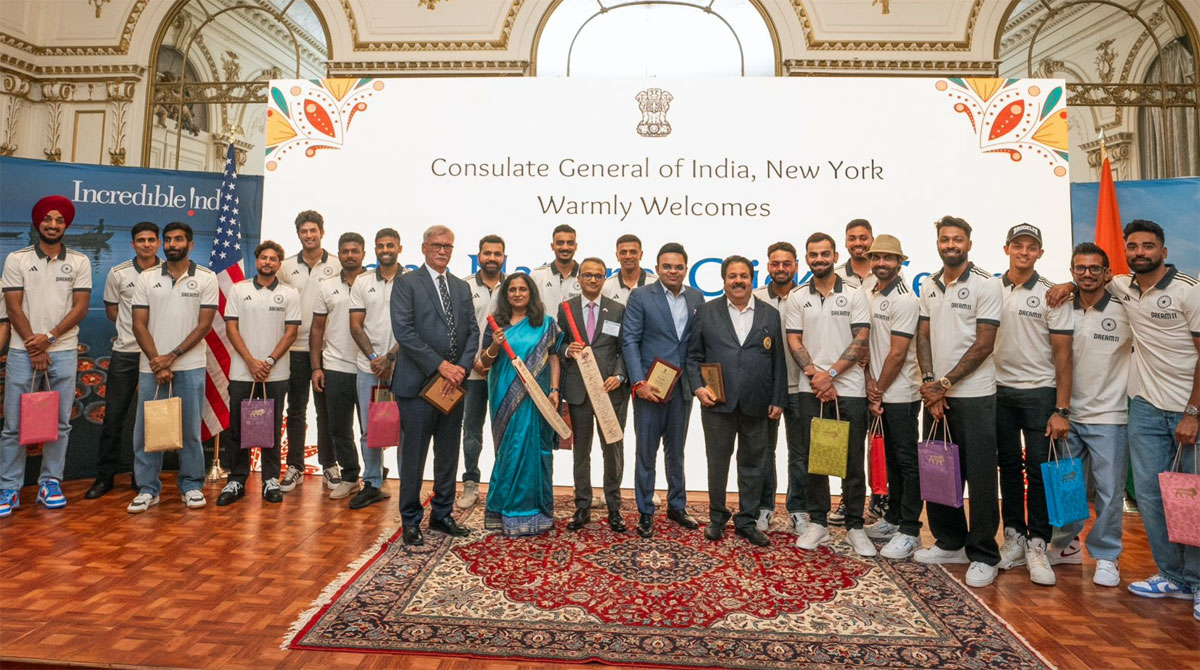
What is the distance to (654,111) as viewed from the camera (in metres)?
4.86

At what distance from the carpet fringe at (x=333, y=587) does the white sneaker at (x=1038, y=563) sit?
9.77 ft

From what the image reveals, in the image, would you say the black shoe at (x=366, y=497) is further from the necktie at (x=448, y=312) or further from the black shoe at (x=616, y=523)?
the black shoe at (x=616, y=523)

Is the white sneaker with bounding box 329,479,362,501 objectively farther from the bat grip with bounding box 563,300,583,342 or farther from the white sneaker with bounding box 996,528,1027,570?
the white sneaker with bounding box 996,528,1027,570

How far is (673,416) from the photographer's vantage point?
3.63 m

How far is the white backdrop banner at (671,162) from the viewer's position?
4.69m

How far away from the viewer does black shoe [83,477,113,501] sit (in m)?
4.19

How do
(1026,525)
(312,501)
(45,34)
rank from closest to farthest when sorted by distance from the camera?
(1026,525) < (312,501) < (45,34)

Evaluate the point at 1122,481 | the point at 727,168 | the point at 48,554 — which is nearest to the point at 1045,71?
the point at 727,168

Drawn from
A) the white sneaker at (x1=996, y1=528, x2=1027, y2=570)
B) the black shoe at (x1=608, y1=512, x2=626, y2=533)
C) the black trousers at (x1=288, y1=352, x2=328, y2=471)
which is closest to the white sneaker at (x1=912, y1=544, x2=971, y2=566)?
the white sneaker at (x1=996, y1=528, x2=1027, y2=570)

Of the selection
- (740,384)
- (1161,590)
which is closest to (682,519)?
(740,384)

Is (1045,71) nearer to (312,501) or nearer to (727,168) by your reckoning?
(727,168)

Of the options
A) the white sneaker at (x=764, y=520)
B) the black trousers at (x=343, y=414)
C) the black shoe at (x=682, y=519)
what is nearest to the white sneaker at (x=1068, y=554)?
the white sneaker at (x=764, y=520)

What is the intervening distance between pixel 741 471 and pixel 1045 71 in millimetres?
6427

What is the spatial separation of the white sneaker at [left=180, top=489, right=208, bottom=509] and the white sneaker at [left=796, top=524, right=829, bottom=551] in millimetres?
3362
